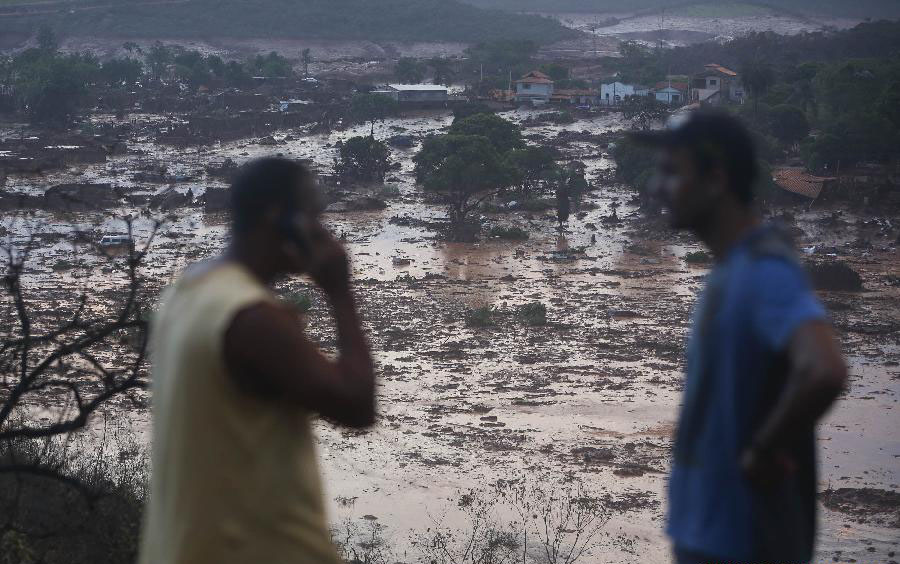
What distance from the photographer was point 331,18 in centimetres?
A: 7394

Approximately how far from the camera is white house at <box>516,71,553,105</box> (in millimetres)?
44000

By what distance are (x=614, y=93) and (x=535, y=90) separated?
325 centimetres

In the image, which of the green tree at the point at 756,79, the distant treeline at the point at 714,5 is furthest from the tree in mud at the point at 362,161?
the distant treeline at the point at 714,5

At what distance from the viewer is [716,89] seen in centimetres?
4428

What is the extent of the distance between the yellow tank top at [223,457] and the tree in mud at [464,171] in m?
23.6

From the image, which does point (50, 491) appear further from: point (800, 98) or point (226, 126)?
point (800, 98)

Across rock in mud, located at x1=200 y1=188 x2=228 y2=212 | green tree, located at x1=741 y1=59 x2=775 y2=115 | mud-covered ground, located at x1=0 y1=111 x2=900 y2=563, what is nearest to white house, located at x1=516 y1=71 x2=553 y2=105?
green tree, located at x1=741 y1=59 x2=775 y2=115

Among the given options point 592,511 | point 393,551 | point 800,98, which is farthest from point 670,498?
point 800,98

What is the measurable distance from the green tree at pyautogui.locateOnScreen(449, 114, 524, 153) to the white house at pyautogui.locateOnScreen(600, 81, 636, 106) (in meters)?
13.7

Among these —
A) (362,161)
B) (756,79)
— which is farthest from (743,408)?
(756,79)

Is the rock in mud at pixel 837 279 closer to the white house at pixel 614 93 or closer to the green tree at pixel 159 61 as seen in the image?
the white house at pixel 614 93

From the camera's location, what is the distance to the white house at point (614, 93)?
43719mm

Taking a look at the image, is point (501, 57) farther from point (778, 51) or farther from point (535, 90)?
point (778, 51)

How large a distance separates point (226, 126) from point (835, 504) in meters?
32.1
